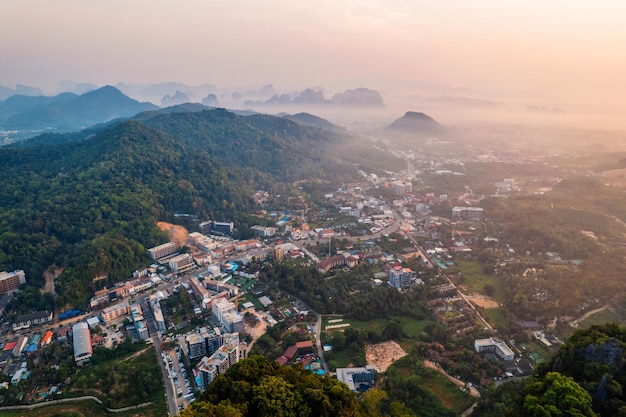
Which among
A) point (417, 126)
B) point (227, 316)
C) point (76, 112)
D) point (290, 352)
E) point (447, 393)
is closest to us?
point (447, 393)

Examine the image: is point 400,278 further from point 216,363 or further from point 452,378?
point 216,363

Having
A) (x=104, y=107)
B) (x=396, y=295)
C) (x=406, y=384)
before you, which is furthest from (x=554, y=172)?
(x=104, y=107)

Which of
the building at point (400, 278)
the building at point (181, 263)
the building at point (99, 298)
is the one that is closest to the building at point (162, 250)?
the building at point (181, 263)

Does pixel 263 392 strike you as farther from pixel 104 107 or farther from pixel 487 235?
pixel 104 107

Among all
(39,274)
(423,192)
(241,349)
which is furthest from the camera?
(423,192)

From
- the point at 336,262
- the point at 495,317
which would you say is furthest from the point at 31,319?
the point at 495,317
